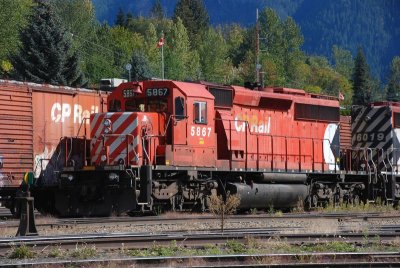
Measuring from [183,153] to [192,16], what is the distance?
95640 mm

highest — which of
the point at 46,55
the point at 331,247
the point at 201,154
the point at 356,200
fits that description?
the point at 46,55

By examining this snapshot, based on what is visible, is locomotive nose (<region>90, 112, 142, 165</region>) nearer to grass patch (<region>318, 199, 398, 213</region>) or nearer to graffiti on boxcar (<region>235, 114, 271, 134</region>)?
graffiti on boxcar (<region>235, 114, 271, 134</region>)

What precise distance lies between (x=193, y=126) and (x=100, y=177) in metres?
2.74

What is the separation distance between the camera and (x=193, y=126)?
20.1 metres

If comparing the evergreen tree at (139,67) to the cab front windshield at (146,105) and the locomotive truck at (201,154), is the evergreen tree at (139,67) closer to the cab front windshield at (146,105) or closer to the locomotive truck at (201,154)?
the locomotive truck at (201,154)

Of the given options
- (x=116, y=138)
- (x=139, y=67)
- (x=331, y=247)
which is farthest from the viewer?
(x=139, y=67)

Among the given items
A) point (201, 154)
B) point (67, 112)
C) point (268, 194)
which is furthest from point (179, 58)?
point (201, 154)

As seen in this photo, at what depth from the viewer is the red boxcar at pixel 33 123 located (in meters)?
21.4

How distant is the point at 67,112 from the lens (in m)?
22.6

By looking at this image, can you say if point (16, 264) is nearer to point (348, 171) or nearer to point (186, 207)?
point (186, 207)

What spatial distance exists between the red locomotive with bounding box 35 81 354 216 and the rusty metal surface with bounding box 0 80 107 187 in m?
1.11

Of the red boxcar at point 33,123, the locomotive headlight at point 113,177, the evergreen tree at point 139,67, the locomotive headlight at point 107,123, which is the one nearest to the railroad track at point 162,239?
the locomotive headlight at point 113,177

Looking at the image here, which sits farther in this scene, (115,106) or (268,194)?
A: (268,194)

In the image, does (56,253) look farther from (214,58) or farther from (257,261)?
(214,58)
